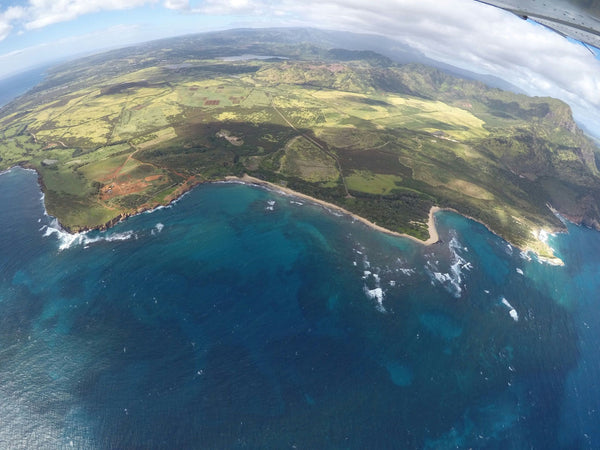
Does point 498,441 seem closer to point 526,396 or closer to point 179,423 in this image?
point 526,396

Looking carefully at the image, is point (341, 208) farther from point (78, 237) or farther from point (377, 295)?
point (78, 237)

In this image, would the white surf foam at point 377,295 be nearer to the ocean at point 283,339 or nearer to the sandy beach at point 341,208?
the ocean at point 283,339

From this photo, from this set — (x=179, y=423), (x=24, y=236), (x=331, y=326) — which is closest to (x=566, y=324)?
(x=331, y=326)

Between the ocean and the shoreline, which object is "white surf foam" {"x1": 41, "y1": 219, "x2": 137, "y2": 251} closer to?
the ocean

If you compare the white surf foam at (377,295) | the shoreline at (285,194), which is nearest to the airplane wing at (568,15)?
the white surf foam at (377,295)

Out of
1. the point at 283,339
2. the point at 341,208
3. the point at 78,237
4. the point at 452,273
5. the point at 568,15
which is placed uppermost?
the point at 568,15

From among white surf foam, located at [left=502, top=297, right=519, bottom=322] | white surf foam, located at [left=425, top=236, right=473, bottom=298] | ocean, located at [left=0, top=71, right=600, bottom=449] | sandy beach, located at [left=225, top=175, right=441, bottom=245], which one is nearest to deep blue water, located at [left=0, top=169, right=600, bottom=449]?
ocean, located at [left=0, top=71, right=600, bottom=449]

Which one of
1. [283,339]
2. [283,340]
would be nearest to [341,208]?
[283,339]
